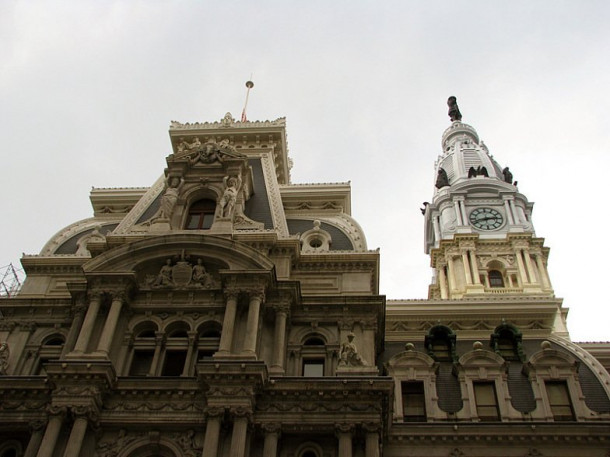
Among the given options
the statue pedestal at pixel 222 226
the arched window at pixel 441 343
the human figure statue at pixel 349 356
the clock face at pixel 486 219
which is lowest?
the human figure statue at pixel 349 356

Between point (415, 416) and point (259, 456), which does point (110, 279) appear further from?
point (415, 416)

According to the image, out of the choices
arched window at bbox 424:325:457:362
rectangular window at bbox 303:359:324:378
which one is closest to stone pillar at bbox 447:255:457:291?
arched window at bbox 424:325:457:362

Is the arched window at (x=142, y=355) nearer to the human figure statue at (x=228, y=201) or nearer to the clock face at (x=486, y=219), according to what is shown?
the human figure statue at (x=228, y=201)

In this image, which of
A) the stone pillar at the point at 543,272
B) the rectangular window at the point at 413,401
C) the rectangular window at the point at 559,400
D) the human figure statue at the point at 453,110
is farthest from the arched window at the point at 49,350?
the human figure statue at the point at 453,110

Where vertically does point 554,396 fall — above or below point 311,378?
above

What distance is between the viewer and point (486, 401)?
1296 inches

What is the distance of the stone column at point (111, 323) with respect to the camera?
30359 mm

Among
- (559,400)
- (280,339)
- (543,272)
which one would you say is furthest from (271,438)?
(543,272)

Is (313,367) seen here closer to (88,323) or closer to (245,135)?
(88,323)

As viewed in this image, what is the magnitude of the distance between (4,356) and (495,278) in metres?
66.5

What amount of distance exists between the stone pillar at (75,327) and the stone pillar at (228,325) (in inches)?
241

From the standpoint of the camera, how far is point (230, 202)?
1437 inches

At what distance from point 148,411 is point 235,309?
533 cm

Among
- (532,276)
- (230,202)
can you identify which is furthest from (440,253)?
(230,202)
